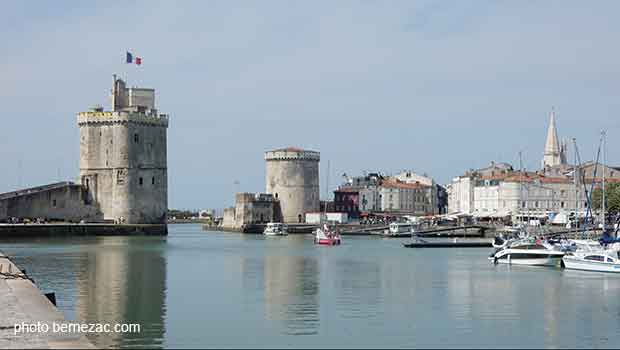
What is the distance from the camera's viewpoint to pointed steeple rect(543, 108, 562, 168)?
370ft

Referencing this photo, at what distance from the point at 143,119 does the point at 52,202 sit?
807 centimetres

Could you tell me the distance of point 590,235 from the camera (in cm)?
5581

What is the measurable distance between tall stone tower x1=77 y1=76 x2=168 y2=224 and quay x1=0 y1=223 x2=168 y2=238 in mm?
573

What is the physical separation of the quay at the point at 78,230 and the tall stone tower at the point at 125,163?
0.57 m

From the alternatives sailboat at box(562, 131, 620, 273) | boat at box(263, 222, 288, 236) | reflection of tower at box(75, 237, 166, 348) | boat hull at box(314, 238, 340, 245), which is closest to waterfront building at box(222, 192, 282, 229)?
boat at box(263, 222, 288, 236)

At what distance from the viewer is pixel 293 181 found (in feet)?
273

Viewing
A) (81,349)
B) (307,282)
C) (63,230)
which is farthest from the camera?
(63,230)

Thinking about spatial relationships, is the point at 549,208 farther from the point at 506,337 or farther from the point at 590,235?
the point at 506,337

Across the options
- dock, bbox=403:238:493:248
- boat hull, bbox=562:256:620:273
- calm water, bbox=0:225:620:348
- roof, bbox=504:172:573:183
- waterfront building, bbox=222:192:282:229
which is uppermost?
roof, bbox=504:172:573:183

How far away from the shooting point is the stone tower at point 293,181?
273 ft

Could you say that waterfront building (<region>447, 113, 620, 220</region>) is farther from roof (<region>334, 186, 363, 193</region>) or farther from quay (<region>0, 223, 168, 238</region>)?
quay (<region>0, 223, 168, 238</region>)

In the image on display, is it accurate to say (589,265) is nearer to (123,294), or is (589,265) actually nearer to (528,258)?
(528,258)

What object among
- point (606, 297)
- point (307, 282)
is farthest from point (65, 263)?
point (606, 297)

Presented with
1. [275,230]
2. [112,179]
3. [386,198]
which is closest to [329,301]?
[112,179]
